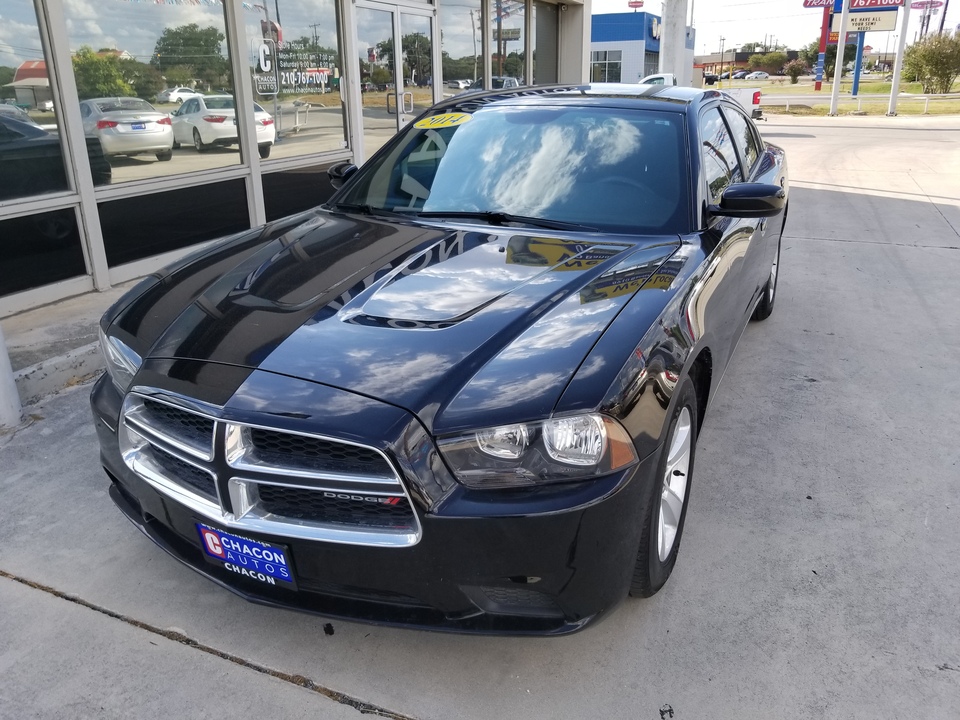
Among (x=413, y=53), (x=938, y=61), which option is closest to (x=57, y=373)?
(x=413, y=53)

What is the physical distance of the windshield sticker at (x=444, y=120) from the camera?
12.7ft

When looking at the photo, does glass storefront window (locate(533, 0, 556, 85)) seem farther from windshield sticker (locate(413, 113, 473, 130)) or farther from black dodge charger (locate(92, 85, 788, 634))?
black dodge charger (locate(92, 85, 788, 634))

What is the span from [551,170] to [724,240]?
0.79 metres

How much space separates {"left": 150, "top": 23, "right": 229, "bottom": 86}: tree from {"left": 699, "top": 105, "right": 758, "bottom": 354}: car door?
471cm

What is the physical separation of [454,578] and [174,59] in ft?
19.9

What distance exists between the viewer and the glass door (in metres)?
9.24

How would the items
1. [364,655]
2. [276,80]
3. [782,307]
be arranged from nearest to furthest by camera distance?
[364,655], [782,307], [276,80]

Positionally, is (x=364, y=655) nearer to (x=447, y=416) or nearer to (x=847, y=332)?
(x=447, y=416)

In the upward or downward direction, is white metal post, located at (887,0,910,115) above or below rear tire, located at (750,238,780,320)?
above

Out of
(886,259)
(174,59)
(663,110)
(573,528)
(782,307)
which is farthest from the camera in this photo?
(886,259)

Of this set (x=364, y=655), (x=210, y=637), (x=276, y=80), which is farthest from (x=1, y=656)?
(x=276, y=80)

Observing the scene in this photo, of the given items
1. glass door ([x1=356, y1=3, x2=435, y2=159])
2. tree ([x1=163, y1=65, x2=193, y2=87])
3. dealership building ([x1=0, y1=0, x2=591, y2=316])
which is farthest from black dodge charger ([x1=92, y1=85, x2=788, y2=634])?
glass door ([x1=356, y1=3, x2=435, y2=159])

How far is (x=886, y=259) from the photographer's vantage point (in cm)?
726

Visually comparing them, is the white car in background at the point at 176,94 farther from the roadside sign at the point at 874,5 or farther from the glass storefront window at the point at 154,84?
the roadside sign at the point at 874,5
